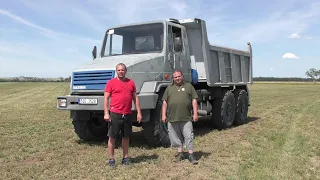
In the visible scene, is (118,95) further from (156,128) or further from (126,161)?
(156,128)

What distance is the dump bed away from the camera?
31.1 feet

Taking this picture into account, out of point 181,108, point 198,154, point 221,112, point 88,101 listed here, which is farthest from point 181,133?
point 221,112

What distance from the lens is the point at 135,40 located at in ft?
27.9

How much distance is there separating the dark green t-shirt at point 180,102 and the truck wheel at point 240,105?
582 cm

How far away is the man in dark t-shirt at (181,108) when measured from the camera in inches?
256

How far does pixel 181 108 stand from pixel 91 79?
2127 millimetres

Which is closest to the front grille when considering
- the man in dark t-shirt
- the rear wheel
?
the rear wheel

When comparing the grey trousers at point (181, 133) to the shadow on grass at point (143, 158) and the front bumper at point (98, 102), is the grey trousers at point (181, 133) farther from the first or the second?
the front bumper at point (98, 102)

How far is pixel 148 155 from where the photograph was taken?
23.2 ft

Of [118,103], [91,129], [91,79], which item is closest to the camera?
[118,103]

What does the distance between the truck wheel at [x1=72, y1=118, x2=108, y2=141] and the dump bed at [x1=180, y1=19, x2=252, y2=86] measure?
280cm

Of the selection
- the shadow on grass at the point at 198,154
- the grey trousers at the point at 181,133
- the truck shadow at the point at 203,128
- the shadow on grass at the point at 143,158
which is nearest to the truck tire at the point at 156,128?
the shadow on grass at the point at 143,158

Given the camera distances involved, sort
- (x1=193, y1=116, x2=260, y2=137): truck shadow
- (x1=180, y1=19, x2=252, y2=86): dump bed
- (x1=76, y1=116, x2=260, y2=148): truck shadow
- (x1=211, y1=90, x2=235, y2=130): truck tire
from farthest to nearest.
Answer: (x1=211, y1=90, x2=235, y2=130): truck tire
(x1=193, y1=116, x2=260, y2=137): truck shadow
(x1=180, y1=19, x2=252, y2=86): dump bed
(x1=76, y1=116, x2=260, y2=148): truck shadow

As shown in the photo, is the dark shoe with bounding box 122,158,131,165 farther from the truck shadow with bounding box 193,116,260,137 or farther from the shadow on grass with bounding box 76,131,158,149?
the truck shadow with bounding box 193,116,260,137
